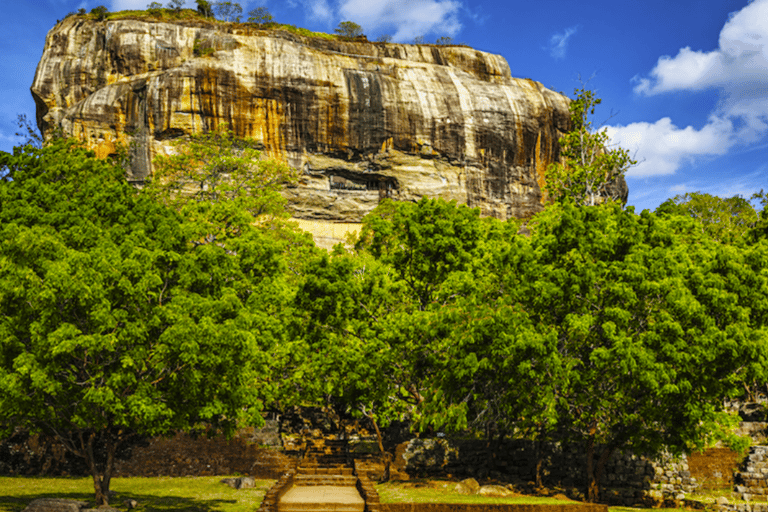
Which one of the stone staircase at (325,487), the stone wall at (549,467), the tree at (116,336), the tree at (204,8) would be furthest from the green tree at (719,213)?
the tree at (204,8)

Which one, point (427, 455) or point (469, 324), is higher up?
point (469, 324)

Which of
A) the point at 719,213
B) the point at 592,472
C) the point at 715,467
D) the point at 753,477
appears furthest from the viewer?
the point at 719,213

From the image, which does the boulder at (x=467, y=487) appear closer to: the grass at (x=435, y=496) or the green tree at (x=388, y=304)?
the grass at (x=435, y=496)

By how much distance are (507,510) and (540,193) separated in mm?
43951

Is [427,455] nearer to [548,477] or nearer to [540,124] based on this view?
[548,477]

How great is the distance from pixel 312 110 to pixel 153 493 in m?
37.3

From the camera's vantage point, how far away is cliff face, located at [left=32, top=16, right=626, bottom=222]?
159 feet

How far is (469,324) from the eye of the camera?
1677 centimetres

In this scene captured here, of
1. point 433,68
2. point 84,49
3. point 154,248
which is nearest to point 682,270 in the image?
point 154,248

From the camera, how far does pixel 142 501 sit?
655 inches

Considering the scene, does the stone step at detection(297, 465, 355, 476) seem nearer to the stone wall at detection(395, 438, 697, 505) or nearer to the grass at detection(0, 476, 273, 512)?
the grass at detection(0, 476, 273, 512)

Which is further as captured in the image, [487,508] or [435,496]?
[435,496]

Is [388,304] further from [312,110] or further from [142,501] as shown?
[312,110]

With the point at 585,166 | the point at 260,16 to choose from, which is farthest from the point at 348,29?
the point at 585,166
